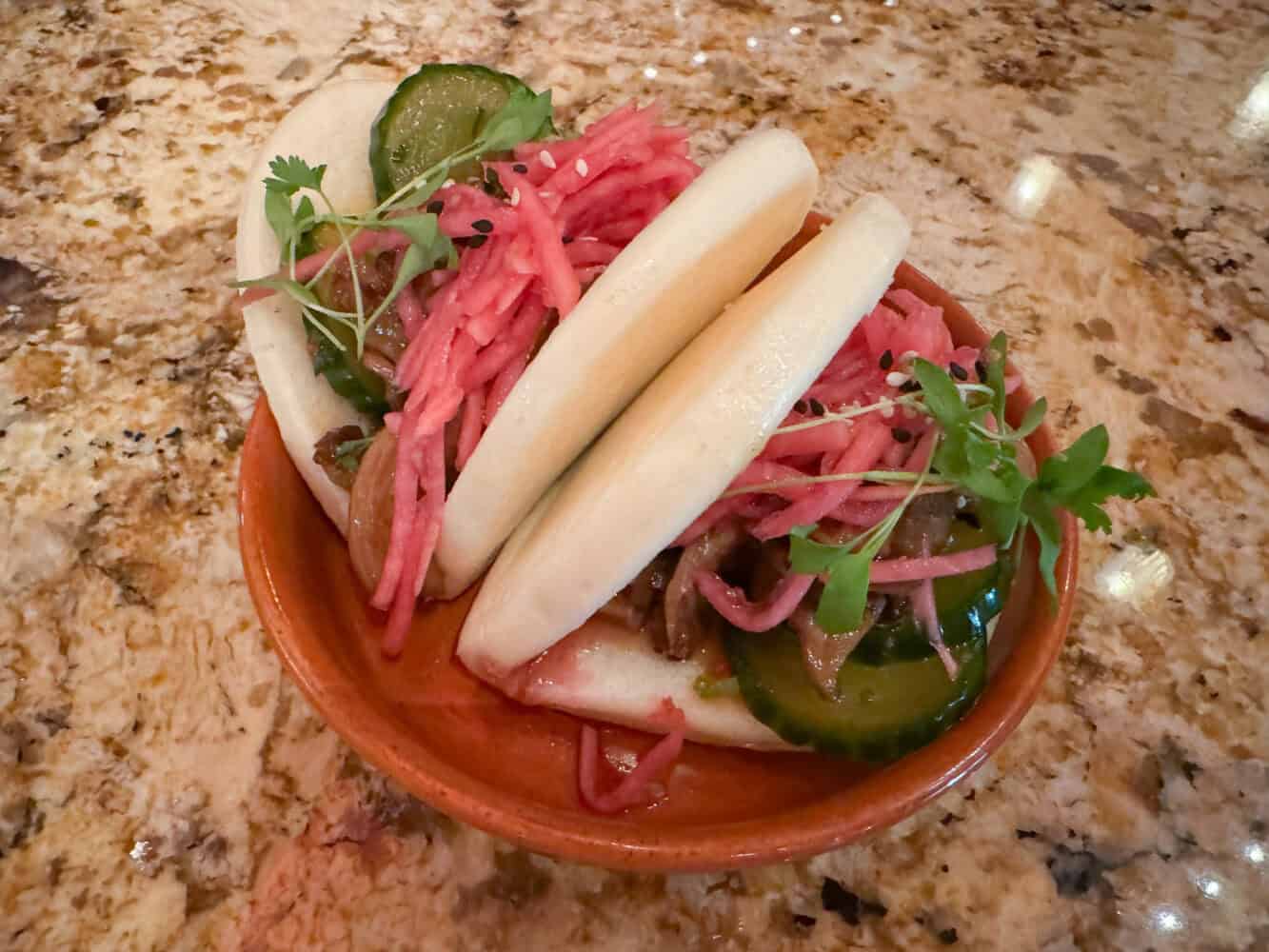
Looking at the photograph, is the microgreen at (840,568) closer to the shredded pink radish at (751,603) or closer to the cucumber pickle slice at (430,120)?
the shredded pink radish at (751,603)

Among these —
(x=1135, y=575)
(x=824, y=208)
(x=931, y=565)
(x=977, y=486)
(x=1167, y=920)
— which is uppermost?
(x=977, y=486)

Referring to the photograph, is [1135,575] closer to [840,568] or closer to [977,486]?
[977,486]

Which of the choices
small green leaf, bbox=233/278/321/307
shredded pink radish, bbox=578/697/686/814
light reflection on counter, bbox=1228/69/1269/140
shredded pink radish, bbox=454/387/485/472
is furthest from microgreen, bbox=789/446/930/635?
light reflection on counter, bbox=1228/69/1269/140

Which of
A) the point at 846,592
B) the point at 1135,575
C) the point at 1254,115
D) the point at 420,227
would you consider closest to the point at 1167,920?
the point at 1135,575

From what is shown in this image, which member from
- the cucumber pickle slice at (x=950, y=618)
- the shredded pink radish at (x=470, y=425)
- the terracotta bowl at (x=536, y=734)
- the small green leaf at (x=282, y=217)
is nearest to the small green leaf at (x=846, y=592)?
the cucumber pickle slice at (x=950, y=618)

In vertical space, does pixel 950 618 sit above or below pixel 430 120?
below

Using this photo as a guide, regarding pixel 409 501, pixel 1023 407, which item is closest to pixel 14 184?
pixel 409 501

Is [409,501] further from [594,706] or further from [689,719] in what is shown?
[689,719]
